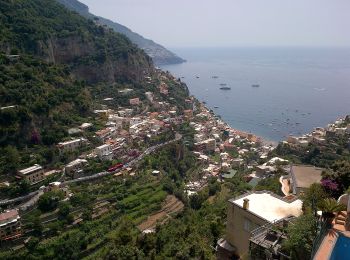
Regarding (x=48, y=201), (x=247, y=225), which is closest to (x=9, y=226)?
(x=48, y=201)

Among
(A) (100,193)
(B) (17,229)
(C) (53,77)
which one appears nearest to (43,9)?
(C) (53,77)

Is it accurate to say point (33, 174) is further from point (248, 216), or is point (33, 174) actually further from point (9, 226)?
point (248, 216)

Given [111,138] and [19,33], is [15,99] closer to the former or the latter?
[111,138]

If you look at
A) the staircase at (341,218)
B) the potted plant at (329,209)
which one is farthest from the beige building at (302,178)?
the potted plant at (329,209)

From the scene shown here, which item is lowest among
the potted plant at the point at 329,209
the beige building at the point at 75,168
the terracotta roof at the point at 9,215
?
the terracotta roof at the point at 9,215

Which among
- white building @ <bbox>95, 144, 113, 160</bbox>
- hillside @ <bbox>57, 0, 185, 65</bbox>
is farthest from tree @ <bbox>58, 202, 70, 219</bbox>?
hillside @ <bbox>57, 0, 185, 65</bbox>

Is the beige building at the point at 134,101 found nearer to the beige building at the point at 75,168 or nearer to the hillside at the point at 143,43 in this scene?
the beige building at the point at 75,168

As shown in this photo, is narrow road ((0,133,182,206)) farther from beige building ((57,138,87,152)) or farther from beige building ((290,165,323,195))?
beige building ((290,165,323,195))
